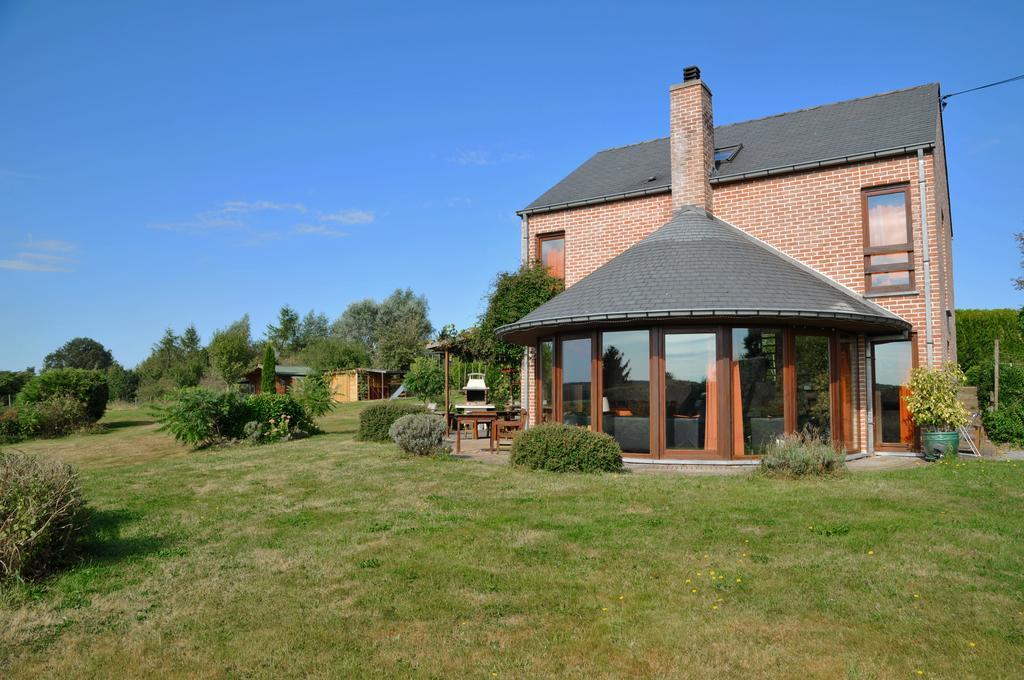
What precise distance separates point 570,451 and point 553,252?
892 cm

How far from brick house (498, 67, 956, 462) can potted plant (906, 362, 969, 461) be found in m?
0.62

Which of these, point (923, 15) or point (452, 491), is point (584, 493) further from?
point (923, 15)

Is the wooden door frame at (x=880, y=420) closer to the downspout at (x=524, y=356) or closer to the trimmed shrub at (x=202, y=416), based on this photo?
the downspout at (x=524, y=356)

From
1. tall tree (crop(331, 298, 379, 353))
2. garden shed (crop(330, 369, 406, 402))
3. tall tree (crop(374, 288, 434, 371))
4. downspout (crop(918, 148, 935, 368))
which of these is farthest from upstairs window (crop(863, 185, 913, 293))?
tall tree (crop(331, 298, 379, 353))

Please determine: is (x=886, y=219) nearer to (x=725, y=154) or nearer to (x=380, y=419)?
(x=725, y=154)

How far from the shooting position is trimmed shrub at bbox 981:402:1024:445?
1520cm

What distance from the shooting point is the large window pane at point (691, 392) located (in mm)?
11680

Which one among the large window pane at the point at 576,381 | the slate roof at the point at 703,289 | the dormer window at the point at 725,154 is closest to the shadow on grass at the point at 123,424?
the slate roof at the point at 703,289

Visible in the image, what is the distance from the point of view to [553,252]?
18.4m

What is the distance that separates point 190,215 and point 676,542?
19.9 m

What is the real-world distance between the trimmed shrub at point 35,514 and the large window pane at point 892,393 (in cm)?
1411

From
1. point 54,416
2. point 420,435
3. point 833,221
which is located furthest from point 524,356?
point 54,416

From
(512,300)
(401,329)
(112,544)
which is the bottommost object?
(112,544)

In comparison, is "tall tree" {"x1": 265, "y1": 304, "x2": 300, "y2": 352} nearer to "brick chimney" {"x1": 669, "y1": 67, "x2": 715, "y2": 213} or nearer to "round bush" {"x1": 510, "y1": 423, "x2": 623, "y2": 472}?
"brick chimney" {"x1": 669, "y1": 67, "x2": 715, "y2": 213}
